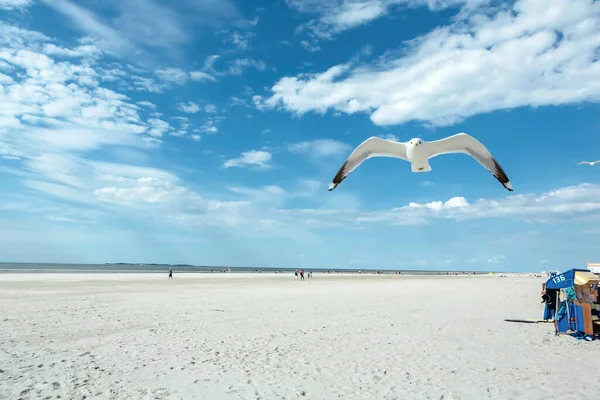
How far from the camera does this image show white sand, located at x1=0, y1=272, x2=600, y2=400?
6840 mm

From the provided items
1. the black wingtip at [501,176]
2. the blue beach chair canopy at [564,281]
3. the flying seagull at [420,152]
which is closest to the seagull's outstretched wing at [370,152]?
the flying seagull at [420,152]

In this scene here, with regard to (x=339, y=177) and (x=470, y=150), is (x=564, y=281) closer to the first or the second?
(x=470, y=150)

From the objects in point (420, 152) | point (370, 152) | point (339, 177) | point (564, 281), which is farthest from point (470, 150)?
point (564, 281)

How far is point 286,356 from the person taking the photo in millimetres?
8883

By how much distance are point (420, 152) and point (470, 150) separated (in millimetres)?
1363

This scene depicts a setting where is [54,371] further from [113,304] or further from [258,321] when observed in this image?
[113,304]

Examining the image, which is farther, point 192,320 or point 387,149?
point 192,320

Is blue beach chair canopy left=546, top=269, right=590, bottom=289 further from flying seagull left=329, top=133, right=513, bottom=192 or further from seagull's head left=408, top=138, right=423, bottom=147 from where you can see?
seagull's head left=408, top=138, right=423, bottom=147

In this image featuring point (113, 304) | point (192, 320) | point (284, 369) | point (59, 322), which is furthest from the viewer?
point (113, 304)

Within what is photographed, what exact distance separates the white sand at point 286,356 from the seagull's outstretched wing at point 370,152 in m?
4.08

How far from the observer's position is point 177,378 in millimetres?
7293

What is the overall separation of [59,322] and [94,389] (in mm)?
7075

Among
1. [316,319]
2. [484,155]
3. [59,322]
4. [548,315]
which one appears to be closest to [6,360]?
[59,322]

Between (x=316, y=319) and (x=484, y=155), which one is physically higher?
(x=484, y=155)
